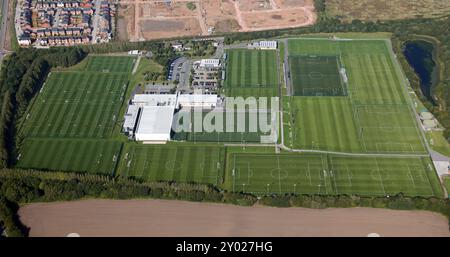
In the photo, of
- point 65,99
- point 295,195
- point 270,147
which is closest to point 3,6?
point 65,99

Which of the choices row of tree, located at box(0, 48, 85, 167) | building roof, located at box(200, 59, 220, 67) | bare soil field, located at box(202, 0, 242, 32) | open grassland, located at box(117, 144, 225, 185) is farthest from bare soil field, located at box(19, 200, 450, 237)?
bare soil field, located at box(202, 0, 242, 32)

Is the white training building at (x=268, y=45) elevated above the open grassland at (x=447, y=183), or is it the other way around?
the white training building at (x=268, y=45)

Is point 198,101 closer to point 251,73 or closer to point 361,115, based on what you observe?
point 251,73

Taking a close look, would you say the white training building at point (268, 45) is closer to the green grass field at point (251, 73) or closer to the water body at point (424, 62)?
the green grass field at point (251, 73)

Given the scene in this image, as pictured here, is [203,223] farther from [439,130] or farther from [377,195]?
[439,130]

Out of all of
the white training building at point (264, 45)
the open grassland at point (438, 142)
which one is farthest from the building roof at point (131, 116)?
the open grassland at point (438, 142)

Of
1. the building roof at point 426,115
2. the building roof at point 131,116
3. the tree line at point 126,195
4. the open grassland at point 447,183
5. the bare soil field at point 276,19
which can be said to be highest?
the bare soil field at point 276,19
